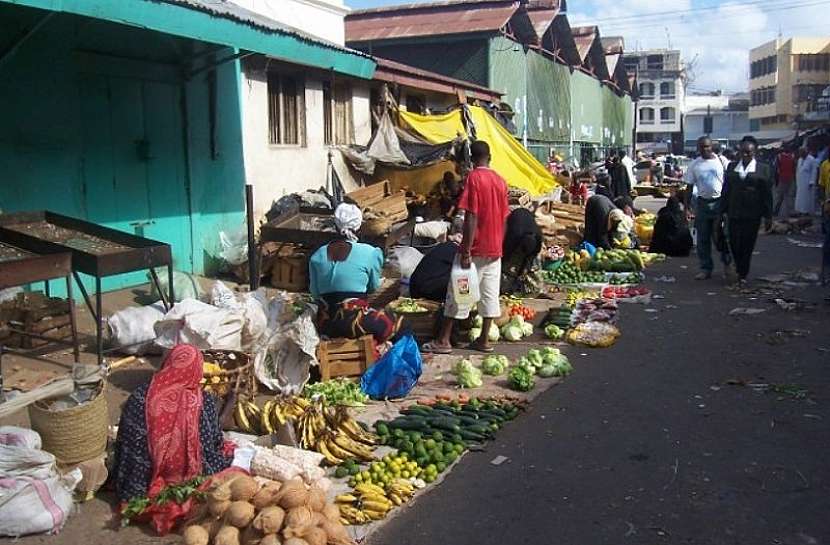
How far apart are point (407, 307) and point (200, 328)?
2.46 m

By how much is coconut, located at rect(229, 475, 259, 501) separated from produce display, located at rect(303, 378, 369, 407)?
2045mm

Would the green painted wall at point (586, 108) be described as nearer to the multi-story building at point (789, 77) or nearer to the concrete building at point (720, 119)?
the multi-story building at point (789, 77)

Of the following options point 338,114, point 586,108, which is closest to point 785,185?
point 338,114

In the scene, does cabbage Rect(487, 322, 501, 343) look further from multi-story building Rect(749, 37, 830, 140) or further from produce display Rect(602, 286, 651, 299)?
multi-story building Rect(749, 37, 830, 140)

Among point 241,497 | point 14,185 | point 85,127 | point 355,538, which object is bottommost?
point 355,538

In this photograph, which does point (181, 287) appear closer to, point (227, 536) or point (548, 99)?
point (227, 536)

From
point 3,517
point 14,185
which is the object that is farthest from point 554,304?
point 3,517

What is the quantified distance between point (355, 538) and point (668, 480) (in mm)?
1994

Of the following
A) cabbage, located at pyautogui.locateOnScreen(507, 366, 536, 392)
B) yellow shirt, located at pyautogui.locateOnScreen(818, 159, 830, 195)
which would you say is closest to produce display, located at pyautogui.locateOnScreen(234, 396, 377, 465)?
cabbage, located at pyautogui.locateOnScreen(507, 366, 536, 392)

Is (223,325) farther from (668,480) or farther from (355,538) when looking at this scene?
(668,480)

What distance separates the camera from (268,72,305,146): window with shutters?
1262 centimetres

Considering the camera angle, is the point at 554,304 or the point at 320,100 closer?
the point at 554,304

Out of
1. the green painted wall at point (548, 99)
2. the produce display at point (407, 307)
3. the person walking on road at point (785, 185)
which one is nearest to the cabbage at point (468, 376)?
the produce display at point (407, 307)

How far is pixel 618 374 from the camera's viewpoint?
714cm
